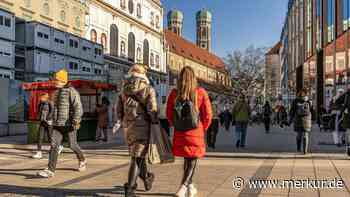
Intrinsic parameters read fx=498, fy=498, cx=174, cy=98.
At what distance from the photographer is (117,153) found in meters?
13.9

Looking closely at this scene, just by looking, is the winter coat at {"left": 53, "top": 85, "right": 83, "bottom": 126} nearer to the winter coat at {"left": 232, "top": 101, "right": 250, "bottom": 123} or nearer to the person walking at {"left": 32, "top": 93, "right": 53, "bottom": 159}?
the person walking at {"left": 32, "top": 93, "right": 53, "bottom": 159}

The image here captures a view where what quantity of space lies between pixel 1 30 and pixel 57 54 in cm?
624

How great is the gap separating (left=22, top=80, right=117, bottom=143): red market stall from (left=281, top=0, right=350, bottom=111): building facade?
15.0 m

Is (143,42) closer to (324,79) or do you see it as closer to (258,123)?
(258,123)

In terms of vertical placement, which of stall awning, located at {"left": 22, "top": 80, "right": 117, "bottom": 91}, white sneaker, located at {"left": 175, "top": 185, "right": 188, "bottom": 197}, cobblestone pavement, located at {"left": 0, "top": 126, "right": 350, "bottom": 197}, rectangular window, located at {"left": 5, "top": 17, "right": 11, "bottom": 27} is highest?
rectangular window, located at {"left": 5, "top": 17, "right": 11, "bottom": 27}

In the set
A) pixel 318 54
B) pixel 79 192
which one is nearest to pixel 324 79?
pixel 318 54

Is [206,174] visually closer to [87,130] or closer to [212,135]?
[212,135]

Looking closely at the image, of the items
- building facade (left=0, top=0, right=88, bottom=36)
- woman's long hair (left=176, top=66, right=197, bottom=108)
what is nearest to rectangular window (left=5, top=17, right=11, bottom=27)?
building facade (left=0, top=0, right=88, bottom=36)

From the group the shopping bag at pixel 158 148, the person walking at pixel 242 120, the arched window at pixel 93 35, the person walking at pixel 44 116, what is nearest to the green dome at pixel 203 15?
the arched window at pixel 93 35

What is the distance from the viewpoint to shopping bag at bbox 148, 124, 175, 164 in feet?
21.7

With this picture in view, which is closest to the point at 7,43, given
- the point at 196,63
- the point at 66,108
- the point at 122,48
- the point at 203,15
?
the point at 66,108

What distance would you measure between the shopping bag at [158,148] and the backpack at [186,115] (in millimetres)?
352

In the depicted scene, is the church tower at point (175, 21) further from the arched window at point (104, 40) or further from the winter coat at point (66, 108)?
the winter coat at point (66, 108)

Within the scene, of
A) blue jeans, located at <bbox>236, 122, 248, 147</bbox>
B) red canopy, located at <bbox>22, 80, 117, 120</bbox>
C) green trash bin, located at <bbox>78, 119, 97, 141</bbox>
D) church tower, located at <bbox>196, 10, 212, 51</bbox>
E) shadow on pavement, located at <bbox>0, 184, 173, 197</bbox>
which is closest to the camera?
shadow on pavement, located at <bbox>0, 184, 173, 197</bbox>
